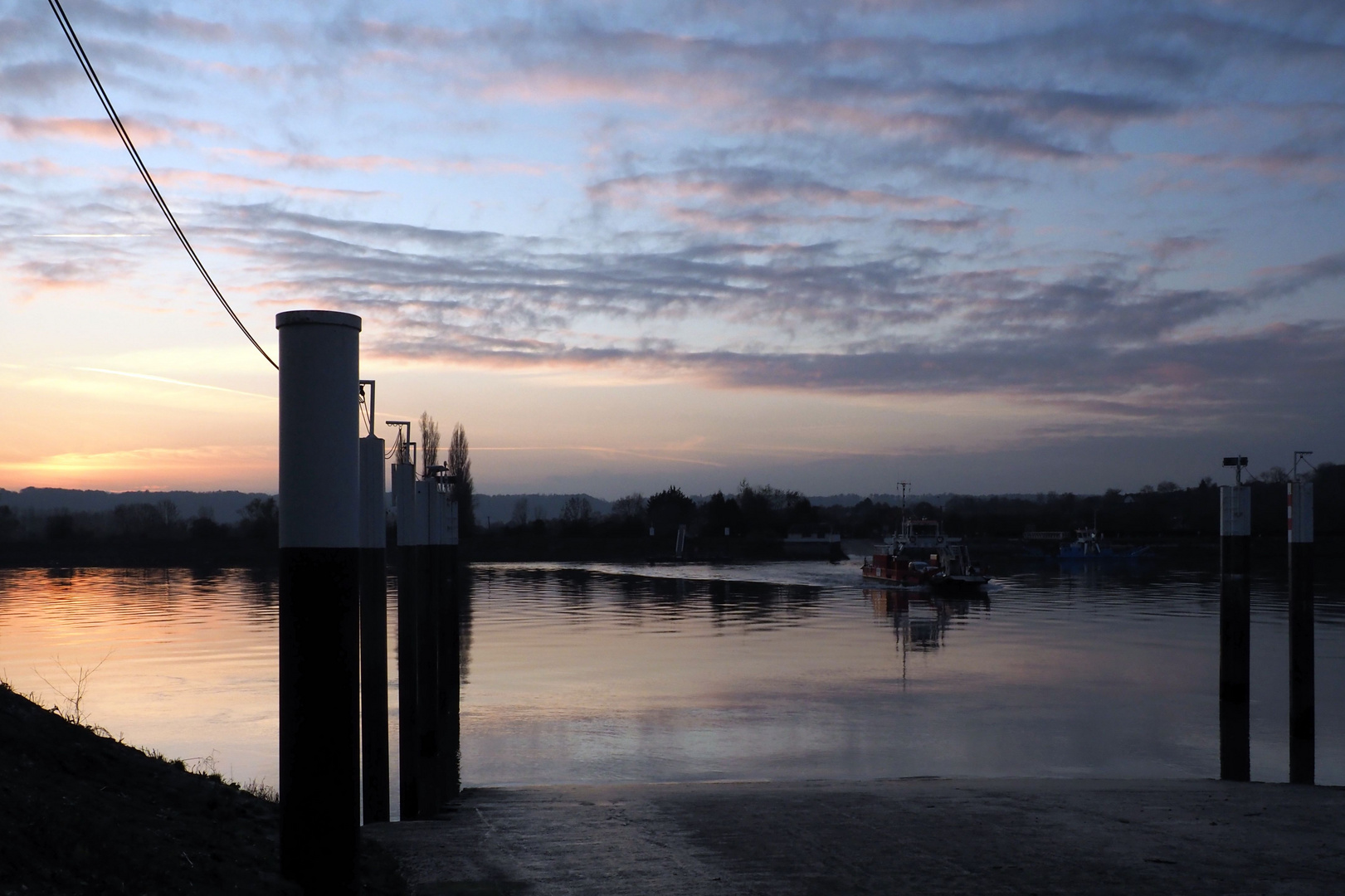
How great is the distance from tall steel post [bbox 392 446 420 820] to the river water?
292 centimetres

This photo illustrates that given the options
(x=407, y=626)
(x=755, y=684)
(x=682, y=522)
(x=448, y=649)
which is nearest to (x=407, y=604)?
(x=407, y=626)

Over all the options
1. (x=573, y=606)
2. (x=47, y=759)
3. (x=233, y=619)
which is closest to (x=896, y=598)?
(x=573, y=606)

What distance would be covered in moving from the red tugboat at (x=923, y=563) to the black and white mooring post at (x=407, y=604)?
53.3 m

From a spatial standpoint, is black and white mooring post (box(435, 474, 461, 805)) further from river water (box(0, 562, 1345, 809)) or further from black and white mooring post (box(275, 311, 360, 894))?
black and white mooring post (box(275, 311, 360, 894))

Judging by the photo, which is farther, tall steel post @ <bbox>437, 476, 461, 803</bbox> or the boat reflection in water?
the boat reflection in water

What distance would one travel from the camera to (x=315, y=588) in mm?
6090

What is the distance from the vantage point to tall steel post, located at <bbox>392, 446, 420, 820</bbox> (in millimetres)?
14789

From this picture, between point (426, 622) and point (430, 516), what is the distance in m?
2.17

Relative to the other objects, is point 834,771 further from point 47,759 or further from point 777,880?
point 47,759

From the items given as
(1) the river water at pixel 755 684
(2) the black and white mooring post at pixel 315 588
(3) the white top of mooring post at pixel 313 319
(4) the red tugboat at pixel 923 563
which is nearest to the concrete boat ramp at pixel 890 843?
(2) the black and white mooring post at pixel 315 588

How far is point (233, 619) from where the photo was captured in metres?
45.7

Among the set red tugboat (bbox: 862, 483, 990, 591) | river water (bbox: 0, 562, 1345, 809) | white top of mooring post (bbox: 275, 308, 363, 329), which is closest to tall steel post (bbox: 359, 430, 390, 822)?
river water (bbox: 0, 562, 1345, 809)

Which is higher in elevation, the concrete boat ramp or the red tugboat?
the concrete boat ramp

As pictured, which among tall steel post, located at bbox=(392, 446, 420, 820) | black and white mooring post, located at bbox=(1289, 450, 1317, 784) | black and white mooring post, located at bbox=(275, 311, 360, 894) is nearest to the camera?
black and white mooring post, located at bbox=(275, 311, 360, 894)
